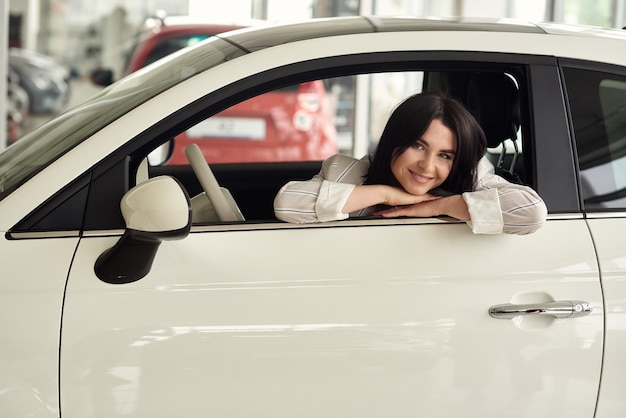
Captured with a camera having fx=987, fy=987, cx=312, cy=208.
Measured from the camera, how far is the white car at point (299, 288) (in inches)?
91.0

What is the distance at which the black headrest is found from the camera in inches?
113

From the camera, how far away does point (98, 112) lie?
2.70m

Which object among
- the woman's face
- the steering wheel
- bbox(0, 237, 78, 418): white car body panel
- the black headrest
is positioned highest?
the black headrest

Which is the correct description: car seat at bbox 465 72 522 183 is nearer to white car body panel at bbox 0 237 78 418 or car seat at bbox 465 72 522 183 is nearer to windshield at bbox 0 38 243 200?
windshield at bbox 0 38 243 200

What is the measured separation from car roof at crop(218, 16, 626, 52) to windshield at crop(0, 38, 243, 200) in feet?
0.27

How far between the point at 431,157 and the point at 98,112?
916 millimetres

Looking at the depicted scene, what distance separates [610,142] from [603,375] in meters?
0.62

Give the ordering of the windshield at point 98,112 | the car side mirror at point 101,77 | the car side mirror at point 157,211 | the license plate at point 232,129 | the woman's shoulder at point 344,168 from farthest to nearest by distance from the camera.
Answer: the car side mirror at point 101,77
the license plate at point 232,129
the woman's shoulder at point 344,168
the windshield at point 98,112
the car side mirror at point 157,211

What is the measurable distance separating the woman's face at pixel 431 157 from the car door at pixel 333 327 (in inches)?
10.0

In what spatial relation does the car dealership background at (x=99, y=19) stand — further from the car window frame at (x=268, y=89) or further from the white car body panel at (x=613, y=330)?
the white car body panel at (x=613, y=330)

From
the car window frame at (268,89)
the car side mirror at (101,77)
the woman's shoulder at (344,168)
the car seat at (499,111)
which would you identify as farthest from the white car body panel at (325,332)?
the car side mirror at (101,77)

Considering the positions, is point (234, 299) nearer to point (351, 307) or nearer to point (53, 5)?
point (351, 307)

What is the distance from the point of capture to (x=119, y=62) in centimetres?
866

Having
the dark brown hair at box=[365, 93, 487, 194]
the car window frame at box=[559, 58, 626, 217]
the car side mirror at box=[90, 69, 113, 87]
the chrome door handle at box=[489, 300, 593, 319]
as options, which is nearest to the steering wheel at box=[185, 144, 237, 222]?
the dark brown hair at box=[365, 93, 487, 194]
